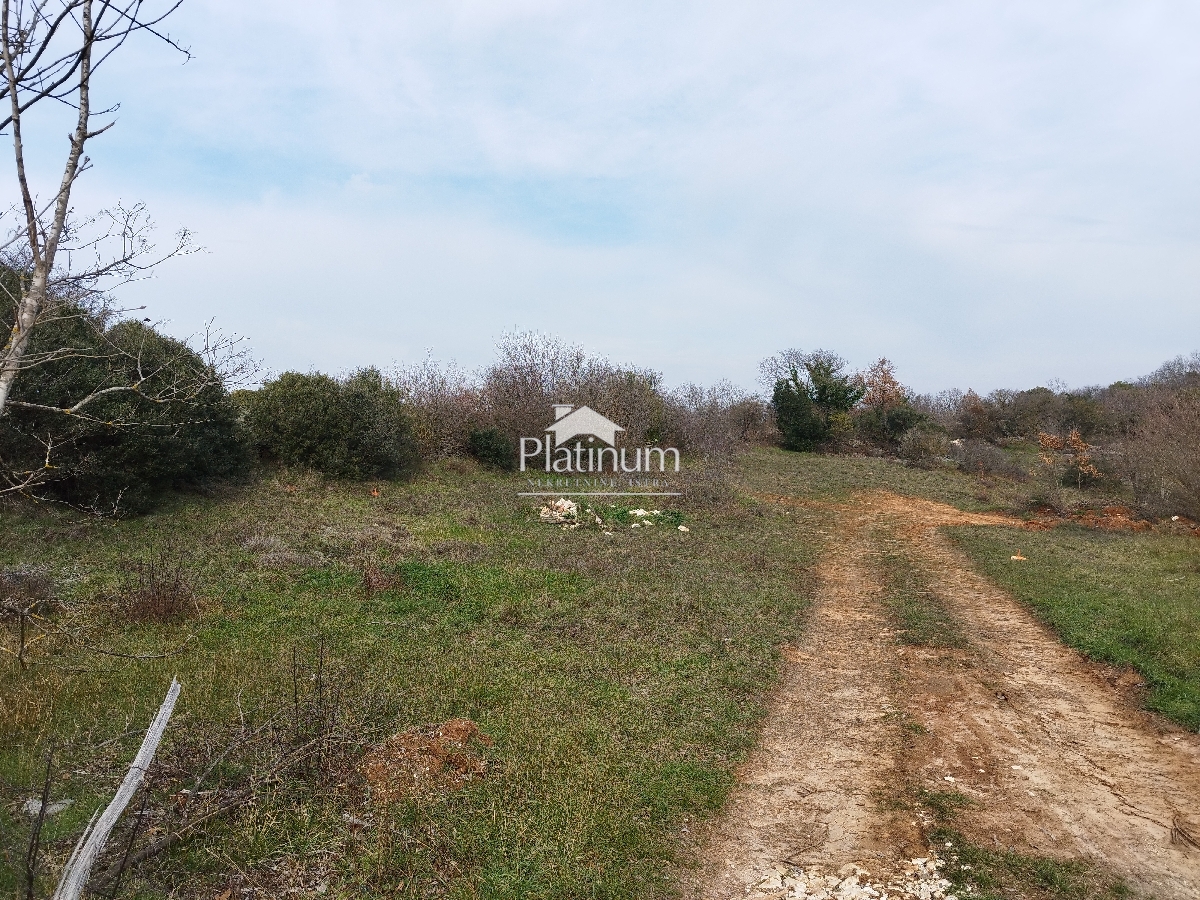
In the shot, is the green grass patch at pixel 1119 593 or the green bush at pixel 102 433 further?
the green bush at pixel 102 433

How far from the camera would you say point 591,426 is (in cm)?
1911

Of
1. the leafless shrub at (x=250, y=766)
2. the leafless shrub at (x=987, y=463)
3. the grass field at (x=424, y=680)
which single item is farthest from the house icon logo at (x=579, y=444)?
the leafless shrub at (x=250, y=766)

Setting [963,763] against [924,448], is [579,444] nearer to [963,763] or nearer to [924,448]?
[924,448]

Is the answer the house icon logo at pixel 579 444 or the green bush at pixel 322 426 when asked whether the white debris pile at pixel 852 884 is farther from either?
the house icon logo at pixel 579 444

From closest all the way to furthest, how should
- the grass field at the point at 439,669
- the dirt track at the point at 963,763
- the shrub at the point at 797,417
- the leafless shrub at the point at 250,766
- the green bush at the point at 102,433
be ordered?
the leafless shrub at the point at 250,766, the grass field at the point at 439,669, the dirt track at the point at 963,763, the green bush at the point at 102,433, the shrub at the point at 797,417

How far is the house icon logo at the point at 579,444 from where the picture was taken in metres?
18.9

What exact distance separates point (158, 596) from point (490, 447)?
11.7m

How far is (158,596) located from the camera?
251 inches

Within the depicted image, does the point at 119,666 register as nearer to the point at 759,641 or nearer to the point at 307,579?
the point at 307,579

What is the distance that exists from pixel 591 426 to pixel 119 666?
1435 cm

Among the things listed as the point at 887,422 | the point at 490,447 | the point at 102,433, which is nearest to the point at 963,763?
the point at 102,433

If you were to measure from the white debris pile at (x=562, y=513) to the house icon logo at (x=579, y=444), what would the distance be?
6.11 meters
